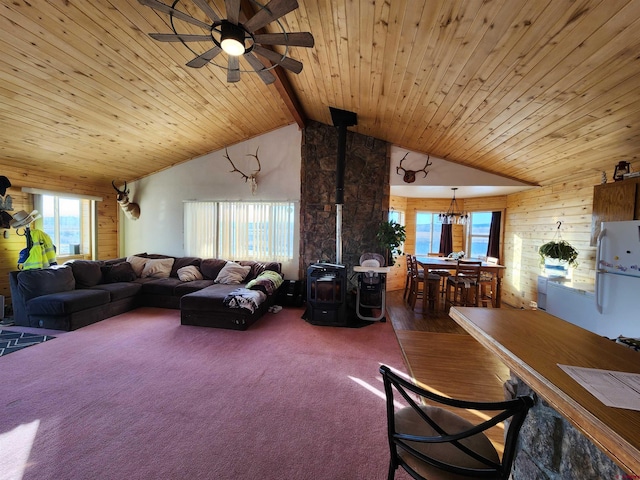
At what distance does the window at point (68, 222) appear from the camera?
16.0 feet

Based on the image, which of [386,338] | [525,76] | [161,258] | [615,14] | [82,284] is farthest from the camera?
[161,258]

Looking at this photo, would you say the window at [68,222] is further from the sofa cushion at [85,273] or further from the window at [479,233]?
the window at [479,233]

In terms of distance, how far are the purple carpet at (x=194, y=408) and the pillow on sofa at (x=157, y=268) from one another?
1811 millimetres

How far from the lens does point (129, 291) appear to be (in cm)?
456

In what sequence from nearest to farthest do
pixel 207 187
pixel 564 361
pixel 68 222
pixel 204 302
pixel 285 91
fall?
pixel 564 361 → pixel 285 91 → pixel 204 302 → pixel 68 222 → pixel 207 187

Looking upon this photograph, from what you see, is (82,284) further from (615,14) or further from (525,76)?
(615,14)

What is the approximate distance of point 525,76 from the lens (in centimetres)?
217

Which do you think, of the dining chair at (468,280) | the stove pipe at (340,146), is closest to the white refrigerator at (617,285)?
the dining chair at (468,280)

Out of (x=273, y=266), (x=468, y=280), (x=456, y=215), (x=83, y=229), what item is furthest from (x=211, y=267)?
(x=456, y=215)

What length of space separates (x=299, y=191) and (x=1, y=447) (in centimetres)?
447

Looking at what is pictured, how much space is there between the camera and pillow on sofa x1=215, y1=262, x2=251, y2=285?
4.86m

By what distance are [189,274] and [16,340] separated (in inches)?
88.1

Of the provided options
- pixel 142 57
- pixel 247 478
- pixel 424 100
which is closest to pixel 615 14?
pixel 424 100

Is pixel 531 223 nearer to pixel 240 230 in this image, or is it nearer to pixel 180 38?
pixel 240 230
